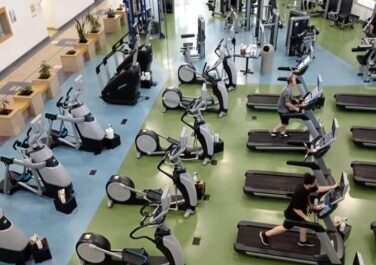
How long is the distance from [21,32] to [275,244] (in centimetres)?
897

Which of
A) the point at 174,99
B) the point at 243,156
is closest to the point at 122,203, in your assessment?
the point at 243,156

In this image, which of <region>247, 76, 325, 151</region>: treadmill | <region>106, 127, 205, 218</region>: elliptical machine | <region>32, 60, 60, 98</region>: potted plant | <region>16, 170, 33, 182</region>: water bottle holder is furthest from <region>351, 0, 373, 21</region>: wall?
<region>16, 170, 33, 182</region>: water bottle holder

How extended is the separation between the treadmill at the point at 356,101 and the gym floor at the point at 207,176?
0.14 metres

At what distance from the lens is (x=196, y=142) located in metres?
6.62

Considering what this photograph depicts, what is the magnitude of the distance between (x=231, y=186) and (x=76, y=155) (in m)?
2.94

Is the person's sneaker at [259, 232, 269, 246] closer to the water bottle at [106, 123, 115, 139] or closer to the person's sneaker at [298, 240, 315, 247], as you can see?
the person's sneaker at [298, 240, 315, 247]

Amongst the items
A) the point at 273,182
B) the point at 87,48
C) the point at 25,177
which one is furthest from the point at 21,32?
the point at 273,182

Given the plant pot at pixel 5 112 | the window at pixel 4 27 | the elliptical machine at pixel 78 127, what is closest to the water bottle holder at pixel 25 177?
the elliptical machine at pixel 78 127

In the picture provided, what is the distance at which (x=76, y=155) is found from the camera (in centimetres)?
695

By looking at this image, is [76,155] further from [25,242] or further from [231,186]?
[231,186]

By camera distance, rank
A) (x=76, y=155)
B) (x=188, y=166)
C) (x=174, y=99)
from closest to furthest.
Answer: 1. (x=188, y=166)
2. (x=76, y=155)
3. (x=174, y=99)

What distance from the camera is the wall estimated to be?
11717 millimetres

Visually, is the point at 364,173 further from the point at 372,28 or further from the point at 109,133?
the point at 372,28

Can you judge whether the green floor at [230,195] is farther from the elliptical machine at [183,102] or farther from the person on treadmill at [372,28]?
the person on treadmill at [372,28]
